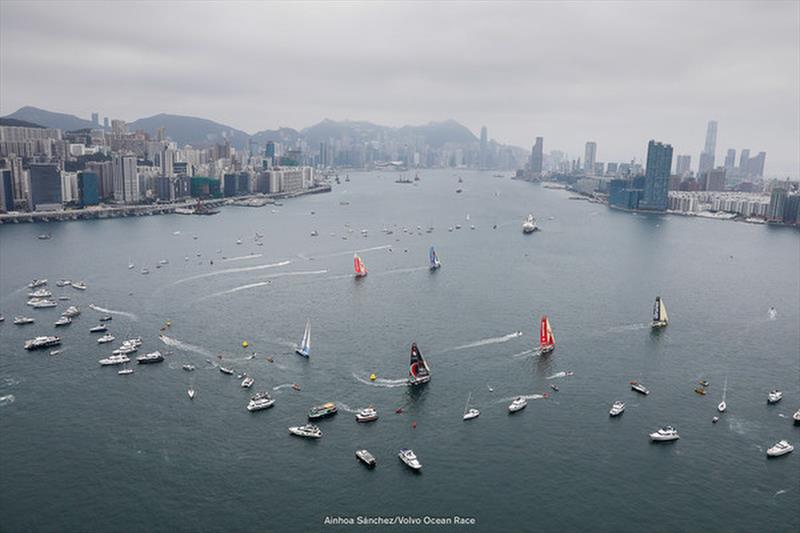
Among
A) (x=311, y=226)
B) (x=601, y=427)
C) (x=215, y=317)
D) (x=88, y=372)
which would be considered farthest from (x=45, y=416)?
(x=311, y=226)

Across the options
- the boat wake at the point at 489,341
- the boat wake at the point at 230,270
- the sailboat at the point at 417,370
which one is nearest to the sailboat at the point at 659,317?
the boat wake at the point at 489,341

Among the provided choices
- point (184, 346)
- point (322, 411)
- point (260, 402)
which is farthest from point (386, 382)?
point (184, 346)

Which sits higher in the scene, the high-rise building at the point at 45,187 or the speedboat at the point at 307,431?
the high-rise building at the point at 45,187

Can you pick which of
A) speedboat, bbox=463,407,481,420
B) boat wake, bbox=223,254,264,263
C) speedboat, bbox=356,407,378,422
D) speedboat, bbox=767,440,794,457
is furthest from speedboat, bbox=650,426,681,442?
boat wake, bbox=223,254,264,263

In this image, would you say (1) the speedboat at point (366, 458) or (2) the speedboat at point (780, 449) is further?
(2) the speedboat at point (780, 449)

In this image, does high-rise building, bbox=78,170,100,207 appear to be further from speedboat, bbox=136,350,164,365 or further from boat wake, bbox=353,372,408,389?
boat wake, bbox=353,372,408,389

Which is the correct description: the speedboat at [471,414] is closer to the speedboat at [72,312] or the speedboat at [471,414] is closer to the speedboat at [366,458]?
the speedboat at [366,458]

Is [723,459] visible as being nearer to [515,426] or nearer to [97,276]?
[515,426]
